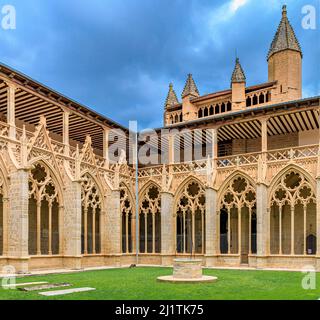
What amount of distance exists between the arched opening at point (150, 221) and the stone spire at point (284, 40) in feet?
56.0

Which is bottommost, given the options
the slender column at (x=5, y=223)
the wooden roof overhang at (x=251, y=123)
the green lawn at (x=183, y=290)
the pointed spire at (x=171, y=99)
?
the green lawn at (x=183, y=290)

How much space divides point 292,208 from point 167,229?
25.9 ft

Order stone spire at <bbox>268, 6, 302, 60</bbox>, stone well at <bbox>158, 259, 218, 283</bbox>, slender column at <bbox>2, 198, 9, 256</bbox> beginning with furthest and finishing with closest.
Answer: stone spire at <bbox>268, 6, 302, 60</bbox>, slender column at <bbox>2, 198, 9, 256</bbox>, stone well at <bbox>158, 259, 218, 283</bbox>

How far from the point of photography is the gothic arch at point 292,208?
22.8 meters

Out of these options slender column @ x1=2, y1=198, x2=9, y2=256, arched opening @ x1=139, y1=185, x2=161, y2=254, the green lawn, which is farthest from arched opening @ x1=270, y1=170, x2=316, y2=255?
slender column @ x1=2, y1=198, x2=9, y2=256

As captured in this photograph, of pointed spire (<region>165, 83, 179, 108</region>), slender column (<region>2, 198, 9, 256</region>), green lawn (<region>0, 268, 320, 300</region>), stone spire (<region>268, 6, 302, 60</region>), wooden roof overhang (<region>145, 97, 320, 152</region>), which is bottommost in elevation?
green lawn (<region>0, 268, 320, 300</region>)

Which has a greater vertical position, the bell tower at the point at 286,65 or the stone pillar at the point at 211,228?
the bell tower at the point at 286,65

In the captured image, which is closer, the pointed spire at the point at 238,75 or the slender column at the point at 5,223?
the slender column at the point at 5,223

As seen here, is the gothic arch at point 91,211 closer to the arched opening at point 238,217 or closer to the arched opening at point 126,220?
the arched opening at point 126,220

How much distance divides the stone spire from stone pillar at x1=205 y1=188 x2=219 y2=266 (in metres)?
16.9

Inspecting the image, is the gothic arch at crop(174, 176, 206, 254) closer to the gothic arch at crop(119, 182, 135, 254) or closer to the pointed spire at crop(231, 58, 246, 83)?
the gothic arch at crop(119, 182, 135, 254)

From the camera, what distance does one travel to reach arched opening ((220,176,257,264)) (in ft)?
80.6

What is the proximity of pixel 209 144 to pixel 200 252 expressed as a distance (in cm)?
799

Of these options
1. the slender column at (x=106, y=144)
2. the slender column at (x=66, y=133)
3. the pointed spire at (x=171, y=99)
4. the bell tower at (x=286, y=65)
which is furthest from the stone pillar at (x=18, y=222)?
the pointed spire at (x=171, y=99)
